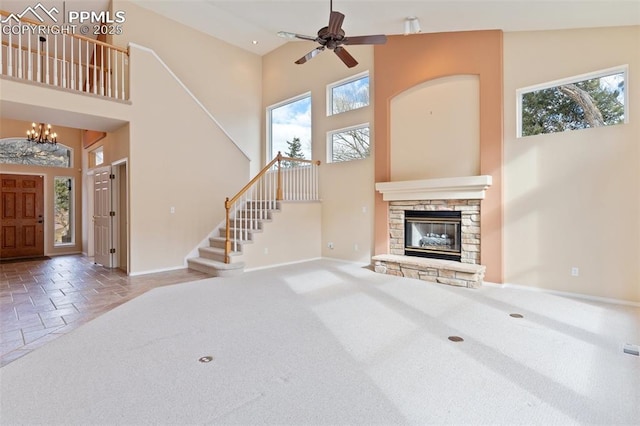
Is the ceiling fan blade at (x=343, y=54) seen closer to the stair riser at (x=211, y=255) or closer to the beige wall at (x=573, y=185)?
the beige wall at (x=573, y=185)

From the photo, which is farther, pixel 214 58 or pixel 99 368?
pixel 214 58

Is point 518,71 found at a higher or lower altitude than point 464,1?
lower

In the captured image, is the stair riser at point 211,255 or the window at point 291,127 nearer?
the stair riser at point 211,255

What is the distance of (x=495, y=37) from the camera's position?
501cm

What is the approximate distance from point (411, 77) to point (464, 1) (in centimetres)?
189

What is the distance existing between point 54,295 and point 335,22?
5165 mm

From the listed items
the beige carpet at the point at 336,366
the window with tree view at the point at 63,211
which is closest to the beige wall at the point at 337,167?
the beige carpet at the point at 336,366

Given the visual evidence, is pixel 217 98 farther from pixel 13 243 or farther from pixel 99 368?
pixel 99 368

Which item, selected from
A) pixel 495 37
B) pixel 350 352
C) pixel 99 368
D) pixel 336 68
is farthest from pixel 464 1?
pixel 99 368

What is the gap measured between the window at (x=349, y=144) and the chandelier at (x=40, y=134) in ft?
23.2

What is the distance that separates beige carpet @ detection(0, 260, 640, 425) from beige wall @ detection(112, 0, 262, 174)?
18.0ft

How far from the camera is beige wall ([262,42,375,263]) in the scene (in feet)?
22.2

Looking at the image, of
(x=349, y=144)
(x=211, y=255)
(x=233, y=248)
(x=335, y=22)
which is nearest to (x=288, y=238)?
(x=233, y=248)

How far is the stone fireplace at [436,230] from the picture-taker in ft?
16.9
